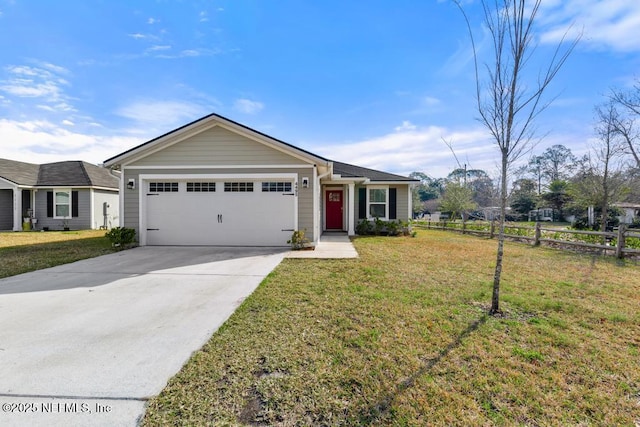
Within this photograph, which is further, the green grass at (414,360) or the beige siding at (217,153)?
the beige siding at (217,153)

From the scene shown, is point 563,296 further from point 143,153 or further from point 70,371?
point 143,153

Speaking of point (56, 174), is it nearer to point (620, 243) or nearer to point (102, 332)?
point (102, 332)

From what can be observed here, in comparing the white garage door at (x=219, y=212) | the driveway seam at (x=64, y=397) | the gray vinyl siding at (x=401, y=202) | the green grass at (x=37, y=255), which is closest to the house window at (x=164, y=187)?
the white garage door at (x=219, y=212)

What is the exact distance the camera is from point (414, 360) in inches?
105

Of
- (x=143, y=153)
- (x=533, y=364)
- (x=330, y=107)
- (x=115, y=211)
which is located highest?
(x=330, y=107)

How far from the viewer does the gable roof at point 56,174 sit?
15438 millimetres

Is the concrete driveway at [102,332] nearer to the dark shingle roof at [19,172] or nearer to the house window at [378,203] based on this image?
the house window at [378,203]

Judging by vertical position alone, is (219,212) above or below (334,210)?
below

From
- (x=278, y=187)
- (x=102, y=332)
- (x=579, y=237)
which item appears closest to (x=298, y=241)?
(x=278, y=187)

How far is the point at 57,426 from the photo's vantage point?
73.7 inches

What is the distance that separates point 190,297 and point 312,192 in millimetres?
5344

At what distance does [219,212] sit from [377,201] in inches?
309

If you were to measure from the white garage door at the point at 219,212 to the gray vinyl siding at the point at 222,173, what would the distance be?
0.99ft

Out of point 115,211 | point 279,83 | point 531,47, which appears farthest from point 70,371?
point 115,211
